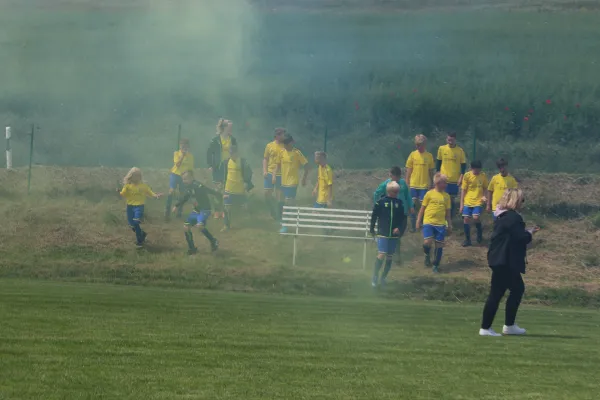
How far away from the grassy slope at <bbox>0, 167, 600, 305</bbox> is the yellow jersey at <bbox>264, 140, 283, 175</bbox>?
1.19 m

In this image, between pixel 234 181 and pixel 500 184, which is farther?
pixel 234 181

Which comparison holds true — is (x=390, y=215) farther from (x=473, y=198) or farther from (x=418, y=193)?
(x=418, y=193)

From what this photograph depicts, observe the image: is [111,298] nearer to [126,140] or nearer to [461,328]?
[461,328]

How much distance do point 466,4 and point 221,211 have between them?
19413mm

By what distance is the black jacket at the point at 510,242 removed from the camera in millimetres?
12898

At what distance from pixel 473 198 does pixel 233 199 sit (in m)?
5.22

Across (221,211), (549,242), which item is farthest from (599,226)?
(221,211)

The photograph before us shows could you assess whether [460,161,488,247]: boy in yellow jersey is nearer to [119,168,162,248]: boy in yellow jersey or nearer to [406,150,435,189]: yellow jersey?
[406,150,435,189]: yellow jersey

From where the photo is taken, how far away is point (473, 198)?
22.2m

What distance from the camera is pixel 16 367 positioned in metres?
9.85

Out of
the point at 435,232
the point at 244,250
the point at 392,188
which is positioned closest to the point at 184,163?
the point at 244,250

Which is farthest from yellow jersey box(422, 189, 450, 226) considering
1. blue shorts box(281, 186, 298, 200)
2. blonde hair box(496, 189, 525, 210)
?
blonde hair box(496, 189, 525, 210)

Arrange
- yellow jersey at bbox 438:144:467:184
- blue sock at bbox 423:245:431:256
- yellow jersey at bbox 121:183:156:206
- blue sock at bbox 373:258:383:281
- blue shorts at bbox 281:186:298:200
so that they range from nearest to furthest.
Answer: blue sock at bbox 373:258:383:281
blue sock at bbox 423:245:431:256
yellow jersey at bbox 121:183:156:206
yellow jersey at bbox 438:144:467:184
blue shorts at bbox 281:186:298:200

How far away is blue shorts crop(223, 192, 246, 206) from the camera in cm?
2329
